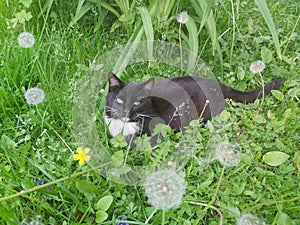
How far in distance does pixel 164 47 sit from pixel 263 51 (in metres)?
0.45

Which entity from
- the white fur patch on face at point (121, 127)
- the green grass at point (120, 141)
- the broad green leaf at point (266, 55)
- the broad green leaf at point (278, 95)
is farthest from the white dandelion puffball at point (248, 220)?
the broad green leaf at point (266, 55)

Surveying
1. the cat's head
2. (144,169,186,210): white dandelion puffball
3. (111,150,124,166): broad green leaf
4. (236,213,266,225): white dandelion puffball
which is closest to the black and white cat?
the cat's head

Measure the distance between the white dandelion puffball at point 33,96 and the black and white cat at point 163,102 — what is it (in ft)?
0.81

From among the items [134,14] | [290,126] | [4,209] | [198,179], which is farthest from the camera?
[134,14]

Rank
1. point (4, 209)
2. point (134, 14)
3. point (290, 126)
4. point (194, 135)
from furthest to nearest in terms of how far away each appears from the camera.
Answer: point (134, 14)
point (290, 126)
point (194, 135)
point (4, 209)

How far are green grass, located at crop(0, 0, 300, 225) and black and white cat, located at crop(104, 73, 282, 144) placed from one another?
0.20 ft

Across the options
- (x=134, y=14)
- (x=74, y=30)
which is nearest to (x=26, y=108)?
(x=74, y=30)

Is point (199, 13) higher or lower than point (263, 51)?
higher

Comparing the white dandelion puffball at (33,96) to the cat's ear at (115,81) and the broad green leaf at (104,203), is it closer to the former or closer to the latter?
the cat's ear at (115,81)

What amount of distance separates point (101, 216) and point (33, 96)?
1.89 feet

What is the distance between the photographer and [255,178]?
4.59ft

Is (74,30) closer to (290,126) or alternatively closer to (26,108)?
(26,108)

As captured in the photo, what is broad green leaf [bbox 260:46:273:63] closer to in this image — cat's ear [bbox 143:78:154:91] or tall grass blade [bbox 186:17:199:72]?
tall grass blade [bbox 186:17:199:72]

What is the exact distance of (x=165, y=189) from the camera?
42.1 inches
